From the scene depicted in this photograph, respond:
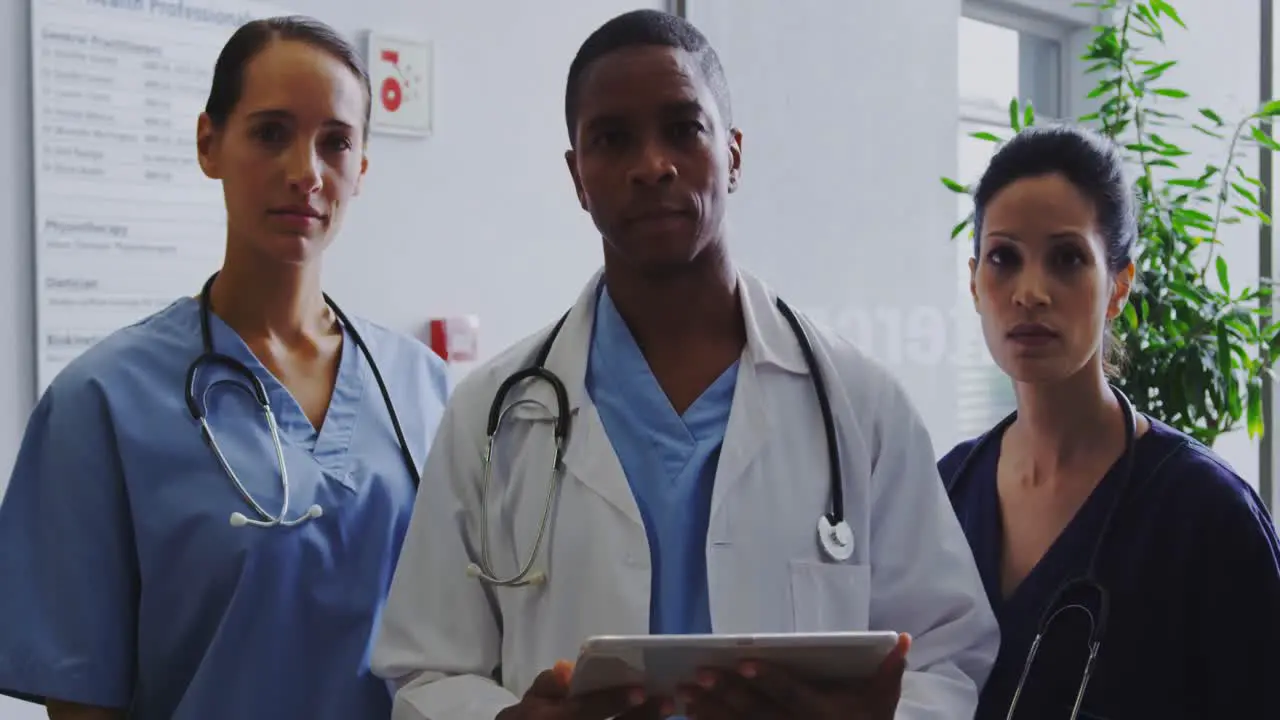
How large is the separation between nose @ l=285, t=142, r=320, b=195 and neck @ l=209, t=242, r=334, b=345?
4.2 inches

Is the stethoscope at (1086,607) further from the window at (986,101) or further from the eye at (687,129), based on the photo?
the window at (986,101)

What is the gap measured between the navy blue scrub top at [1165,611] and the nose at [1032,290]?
0.24 m

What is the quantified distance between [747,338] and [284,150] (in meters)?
0.55

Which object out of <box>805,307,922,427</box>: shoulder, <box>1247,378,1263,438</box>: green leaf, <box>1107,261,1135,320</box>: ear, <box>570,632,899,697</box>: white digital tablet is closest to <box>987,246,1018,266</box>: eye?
<box>1107,261,1135,320</box>: ear

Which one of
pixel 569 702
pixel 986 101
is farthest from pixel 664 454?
pixel 986 101

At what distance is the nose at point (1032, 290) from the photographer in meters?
1.51

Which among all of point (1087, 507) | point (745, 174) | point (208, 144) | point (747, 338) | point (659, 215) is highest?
point (745, 174)

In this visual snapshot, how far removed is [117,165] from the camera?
1.78 meters

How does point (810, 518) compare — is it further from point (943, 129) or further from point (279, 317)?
point (943, 129)

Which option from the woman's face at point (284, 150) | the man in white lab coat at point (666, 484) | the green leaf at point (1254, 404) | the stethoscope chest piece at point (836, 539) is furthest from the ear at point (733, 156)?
the green leaf at point (1254, 404)

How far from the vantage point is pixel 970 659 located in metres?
1.11

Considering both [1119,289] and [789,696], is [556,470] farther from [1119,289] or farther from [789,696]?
[1119,289]

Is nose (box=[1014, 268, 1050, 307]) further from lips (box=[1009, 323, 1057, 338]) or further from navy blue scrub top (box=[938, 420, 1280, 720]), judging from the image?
navy blue scrub top (box=[938, 420, 1280, 720])

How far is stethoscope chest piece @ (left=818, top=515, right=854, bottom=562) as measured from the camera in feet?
3.51
